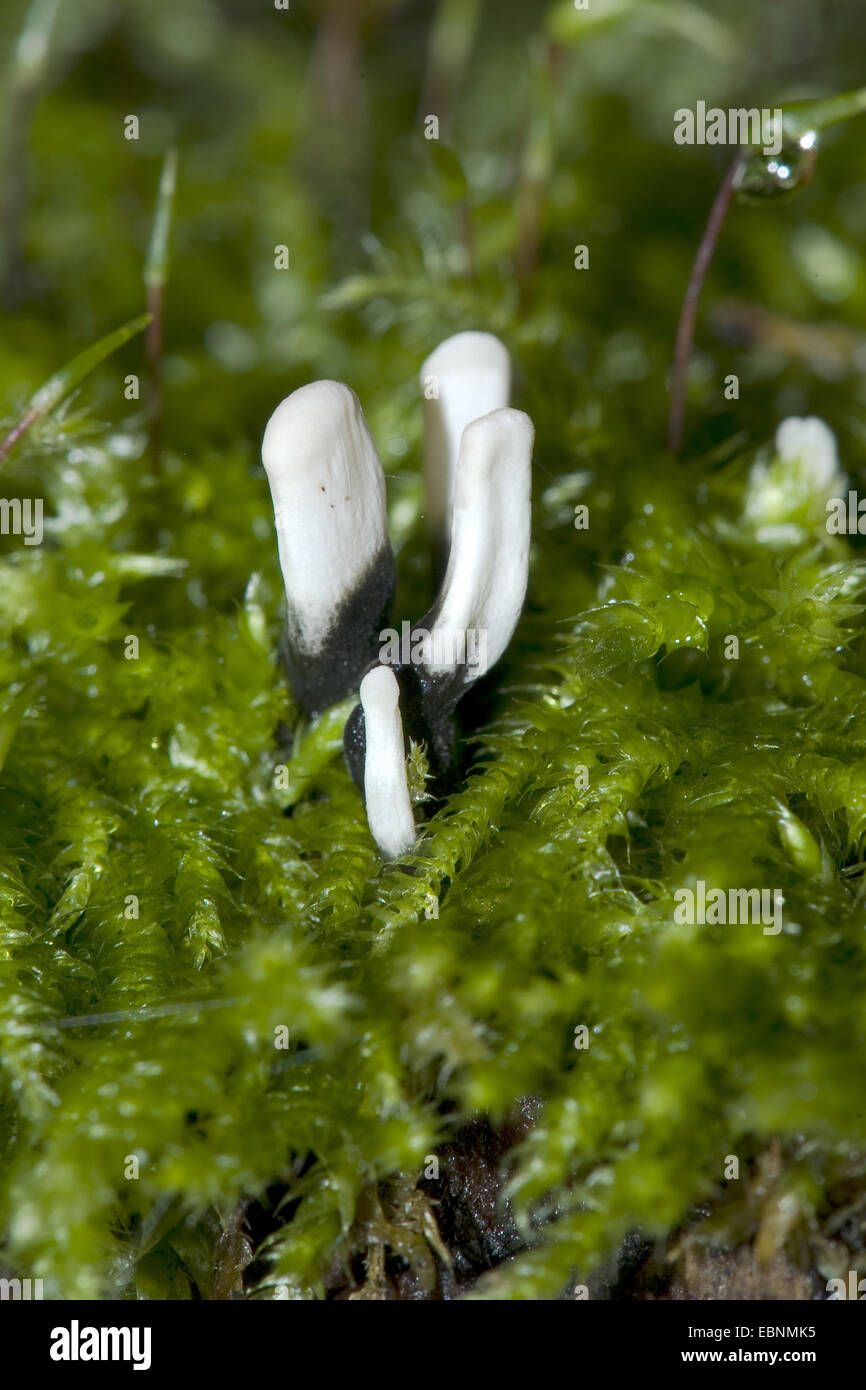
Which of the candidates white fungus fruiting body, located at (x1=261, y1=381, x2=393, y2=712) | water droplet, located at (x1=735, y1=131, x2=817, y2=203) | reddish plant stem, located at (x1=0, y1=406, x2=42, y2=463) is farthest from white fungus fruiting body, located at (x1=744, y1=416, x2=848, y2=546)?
reddish plant stem, located at (x1=0, y1=406, x2=42, y2=463)

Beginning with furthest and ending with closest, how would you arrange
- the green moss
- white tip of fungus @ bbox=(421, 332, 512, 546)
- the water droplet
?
the water droplet
white tip of fungus @ bbox=(421, 332, 512, 546)
the green moss

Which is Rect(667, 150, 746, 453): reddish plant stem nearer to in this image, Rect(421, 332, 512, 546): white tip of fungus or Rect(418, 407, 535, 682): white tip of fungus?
Rect(421, 332, 512, 546): white tip of fungus

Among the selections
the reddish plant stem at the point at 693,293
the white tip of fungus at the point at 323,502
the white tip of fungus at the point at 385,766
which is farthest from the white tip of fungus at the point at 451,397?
the reddish plant stem at the point at 693,293

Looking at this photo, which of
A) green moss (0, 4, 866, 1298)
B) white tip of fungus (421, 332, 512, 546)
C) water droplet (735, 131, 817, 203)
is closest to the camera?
green moss (0, 4, 866, 1298)

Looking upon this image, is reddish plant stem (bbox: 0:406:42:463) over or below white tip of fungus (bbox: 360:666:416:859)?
over

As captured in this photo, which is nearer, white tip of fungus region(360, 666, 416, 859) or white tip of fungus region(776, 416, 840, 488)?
white tip of fungus region(360, 666, 416, 859)

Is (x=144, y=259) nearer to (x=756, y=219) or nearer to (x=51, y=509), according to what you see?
(x=51, y=509)

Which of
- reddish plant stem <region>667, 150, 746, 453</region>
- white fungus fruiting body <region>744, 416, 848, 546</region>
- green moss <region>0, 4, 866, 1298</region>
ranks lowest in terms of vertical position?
green moss <region>0, 4, 866, 1298</region>

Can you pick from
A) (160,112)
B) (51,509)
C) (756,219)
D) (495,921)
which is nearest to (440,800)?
(495,921)
